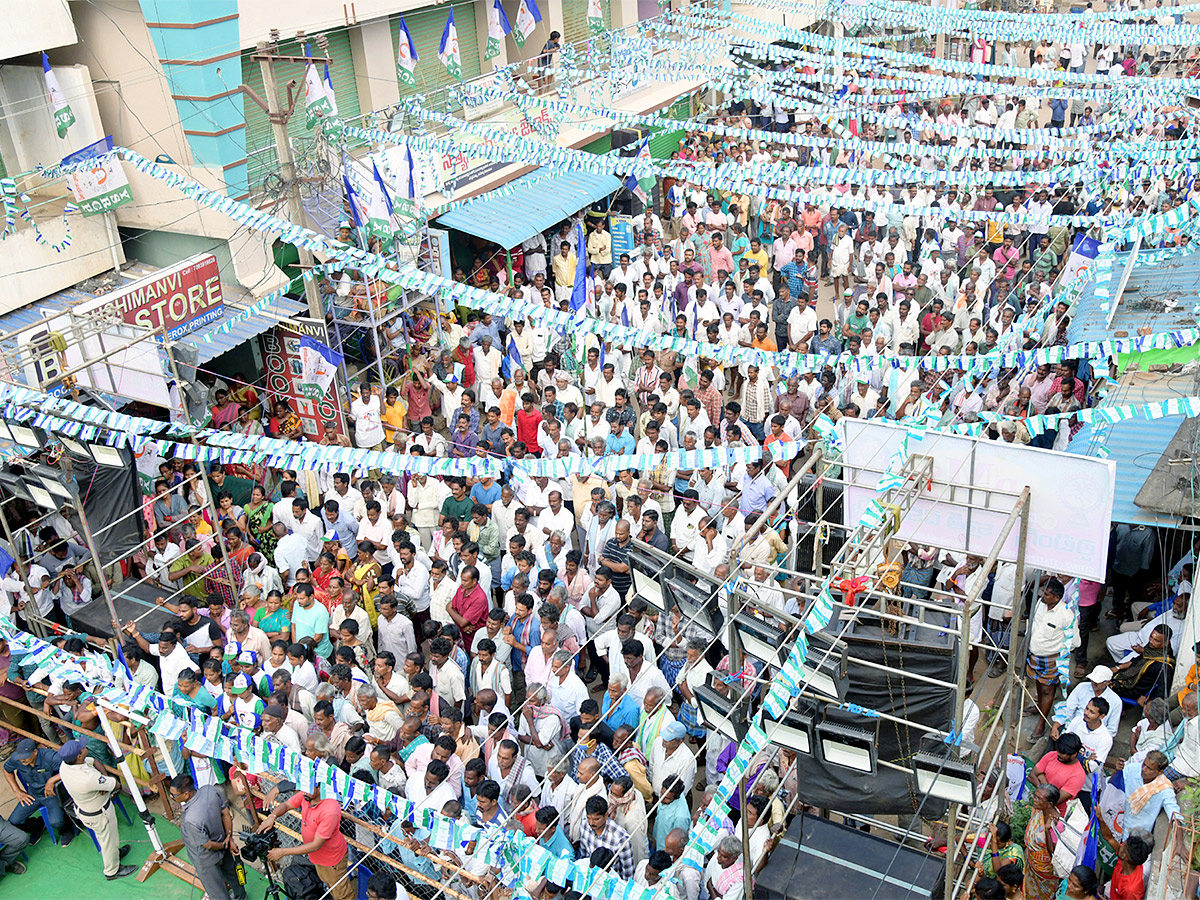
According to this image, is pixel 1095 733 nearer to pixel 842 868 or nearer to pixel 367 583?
pixel 842 868

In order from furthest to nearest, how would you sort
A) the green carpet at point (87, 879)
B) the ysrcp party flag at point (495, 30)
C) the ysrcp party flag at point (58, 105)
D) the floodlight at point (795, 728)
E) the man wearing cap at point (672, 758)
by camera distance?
the ysrcp party flag at point (495, 30) < the ysrcp party flag at point (58, 105) < the green carpet at point (87, 879) < the man wearing cap at point (672, 758) < the floodlight at point (795, 728)

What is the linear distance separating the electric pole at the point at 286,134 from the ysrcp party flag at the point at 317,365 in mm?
408

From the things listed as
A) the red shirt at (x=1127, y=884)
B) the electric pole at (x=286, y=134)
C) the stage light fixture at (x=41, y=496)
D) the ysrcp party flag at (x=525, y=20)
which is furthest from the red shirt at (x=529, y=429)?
the ysrcp party flag at (x=525, y=20)

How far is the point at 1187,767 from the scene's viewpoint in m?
7.41

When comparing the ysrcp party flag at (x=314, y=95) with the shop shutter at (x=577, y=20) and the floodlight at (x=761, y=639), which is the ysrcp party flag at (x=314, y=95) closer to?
the shop shutter at (x=577, y=20)

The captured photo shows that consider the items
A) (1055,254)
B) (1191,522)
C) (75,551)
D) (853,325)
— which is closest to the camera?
(1191,522)

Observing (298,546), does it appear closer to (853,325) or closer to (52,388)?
(52,388)

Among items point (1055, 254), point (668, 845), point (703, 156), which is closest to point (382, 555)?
point (668, 845)

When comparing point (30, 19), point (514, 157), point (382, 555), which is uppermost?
point (30, 19)

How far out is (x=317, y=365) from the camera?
12.8 m

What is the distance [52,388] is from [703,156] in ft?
46.1

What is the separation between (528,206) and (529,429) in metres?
6.64

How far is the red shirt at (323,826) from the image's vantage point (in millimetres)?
7484

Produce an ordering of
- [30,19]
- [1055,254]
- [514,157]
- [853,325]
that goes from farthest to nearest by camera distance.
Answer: [514,157], [1055,254], [853,325], [30,19]
